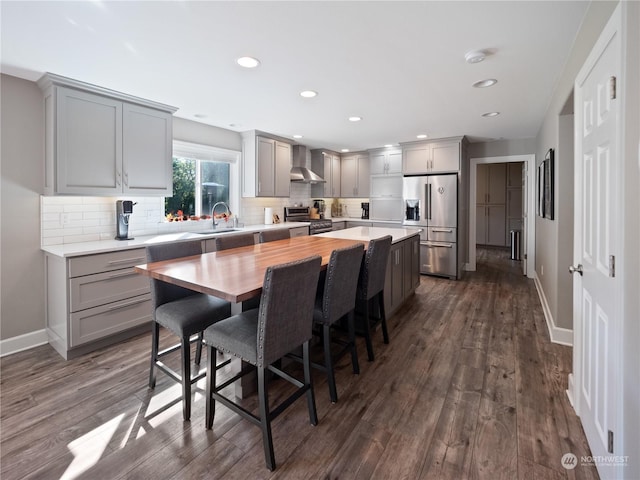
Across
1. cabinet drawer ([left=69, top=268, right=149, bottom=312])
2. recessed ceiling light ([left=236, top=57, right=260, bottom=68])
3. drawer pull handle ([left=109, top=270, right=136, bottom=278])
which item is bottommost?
cabinet drawer ([left=69, top=268, right=149, bottom=312])

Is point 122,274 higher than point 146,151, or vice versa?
point 146,151

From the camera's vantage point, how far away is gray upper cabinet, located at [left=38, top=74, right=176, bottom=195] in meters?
2.75

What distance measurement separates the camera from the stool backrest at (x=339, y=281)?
6.54 ft

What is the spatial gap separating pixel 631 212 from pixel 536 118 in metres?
3.79

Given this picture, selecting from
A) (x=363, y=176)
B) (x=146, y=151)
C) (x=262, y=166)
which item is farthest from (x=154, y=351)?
(x=363, y=176)

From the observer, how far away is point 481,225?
8820mm

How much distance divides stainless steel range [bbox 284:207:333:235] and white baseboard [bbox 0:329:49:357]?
12.3 feet

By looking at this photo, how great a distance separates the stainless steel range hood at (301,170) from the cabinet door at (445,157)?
2.09 m

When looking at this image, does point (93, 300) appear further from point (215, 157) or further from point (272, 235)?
point (215, 157)

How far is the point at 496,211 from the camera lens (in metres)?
8.56

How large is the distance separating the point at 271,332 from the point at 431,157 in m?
4.79

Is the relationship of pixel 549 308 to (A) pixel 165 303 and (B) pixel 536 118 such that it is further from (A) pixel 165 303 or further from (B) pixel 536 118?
(A) pixel 165 303

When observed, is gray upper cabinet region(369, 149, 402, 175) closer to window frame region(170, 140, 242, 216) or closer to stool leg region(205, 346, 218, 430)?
window frame region(170, 140, 242, 216)

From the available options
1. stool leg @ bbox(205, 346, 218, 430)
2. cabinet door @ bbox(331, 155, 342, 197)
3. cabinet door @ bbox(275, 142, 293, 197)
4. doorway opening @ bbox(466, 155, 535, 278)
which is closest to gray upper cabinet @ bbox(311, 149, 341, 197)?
cabinet door @ bbox(331, 155, 342, 197)
